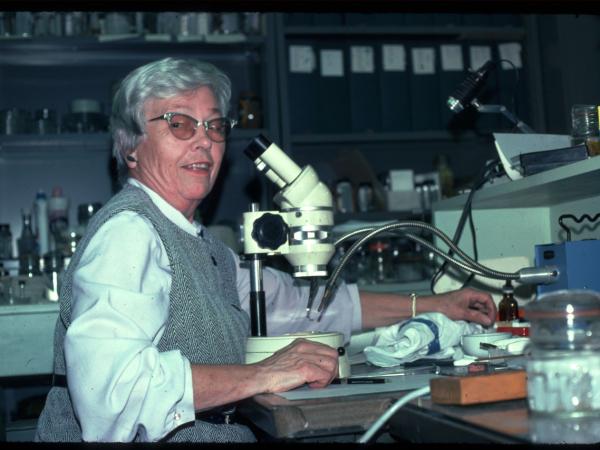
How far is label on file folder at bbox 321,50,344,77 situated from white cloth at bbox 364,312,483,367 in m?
1.55

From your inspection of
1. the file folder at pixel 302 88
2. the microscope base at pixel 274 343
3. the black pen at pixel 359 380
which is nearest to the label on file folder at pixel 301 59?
the file folder at pixel 302 88

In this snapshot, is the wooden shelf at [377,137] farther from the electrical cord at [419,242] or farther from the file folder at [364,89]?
the electrical cord at [419,242]

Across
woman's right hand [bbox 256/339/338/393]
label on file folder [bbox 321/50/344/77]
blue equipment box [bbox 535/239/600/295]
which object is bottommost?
woman's right hand [bbox 256/339/338/393]

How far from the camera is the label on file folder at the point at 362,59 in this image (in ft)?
9.62

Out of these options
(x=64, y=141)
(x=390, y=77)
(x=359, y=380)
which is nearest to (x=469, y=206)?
(x=359, y=380)

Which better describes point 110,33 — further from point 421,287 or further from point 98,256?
point 98,256

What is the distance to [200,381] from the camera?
123 cm

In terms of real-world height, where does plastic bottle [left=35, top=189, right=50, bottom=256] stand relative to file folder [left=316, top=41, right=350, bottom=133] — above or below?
below

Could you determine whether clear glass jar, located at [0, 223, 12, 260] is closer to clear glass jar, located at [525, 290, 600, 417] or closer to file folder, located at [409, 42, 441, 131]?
file folder, located at [409, 42, 441, 131]

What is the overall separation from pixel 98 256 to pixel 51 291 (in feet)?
4.21

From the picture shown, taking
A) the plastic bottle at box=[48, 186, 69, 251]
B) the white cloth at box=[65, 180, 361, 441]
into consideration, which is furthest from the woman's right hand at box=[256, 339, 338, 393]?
the plastic bottle at box=[48, 186, 69, 251]

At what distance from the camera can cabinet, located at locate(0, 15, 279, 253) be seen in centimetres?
291

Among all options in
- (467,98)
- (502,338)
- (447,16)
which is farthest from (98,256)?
(447,16)

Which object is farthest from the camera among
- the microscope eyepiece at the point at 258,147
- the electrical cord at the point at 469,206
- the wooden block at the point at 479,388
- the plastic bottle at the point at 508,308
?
the electrical cord at the point at 469,206
